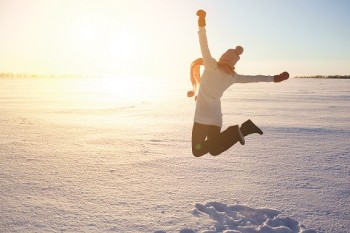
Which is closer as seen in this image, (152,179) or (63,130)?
(152,179)

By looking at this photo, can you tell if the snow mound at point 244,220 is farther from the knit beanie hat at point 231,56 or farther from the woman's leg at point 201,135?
the knit beanie hat at point 231,56

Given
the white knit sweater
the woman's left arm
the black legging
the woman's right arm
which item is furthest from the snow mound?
the woman's right arm

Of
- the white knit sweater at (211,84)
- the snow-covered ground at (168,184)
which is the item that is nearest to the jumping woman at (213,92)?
the white knit sweater at (211,84)

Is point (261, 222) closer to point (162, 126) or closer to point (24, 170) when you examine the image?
point (24, 170)

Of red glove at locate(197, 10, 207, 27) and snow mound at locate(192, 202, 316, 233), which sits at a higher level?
red glove at locate(197, 10, 207, 27)

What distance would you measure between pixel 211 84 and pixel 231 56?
1.14 ft

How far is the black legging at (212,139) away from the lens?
11.7ft

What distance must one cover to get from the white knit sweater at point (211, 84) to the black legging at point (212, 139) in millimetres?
92

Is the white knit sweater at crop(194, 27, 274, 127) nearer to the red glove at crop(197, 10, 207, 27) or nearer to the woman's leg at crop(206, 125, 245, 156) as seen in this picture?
the red glove at crop(197, 10, 207, 27)

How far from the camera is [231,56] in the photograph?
11.1 ft

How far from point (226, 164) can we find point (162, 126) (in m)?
3.79

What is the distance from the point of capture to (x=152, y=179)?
4207mm

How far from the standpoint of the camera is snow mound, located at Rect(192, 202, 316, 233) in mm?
2930

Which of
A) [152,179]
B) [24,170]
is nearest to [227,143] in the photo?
[152,179]
